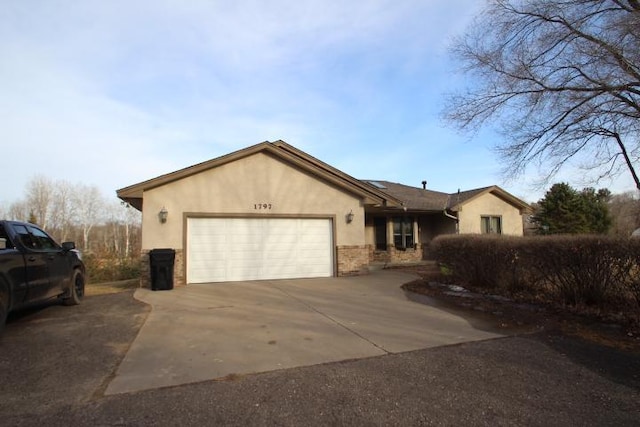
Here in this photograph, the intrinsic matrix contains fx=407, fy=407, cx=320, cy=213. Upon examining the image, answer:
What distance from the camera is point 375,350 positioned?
5.56 meters

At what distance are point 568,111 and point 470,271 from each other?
5.43 m

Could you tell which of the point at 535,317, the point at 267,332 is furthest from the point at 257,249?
the point at 535,317

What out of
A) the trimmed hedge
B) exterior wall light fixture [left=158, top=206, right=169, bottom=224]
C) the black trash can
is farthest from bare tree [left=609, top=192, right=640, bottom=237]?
exterior wall light fixture [left=158, top=206, right=169, bottom=224]

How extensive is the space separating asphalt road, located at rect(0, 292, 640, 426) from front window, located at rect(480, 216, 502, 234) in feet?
60.2

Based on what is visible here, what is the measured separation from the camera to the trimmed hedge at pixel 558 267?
6.95 m

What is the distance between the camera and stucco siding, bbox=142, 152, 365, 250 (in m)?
12.3

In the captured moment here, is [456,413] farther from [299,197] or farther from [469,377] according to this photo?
[299,197]

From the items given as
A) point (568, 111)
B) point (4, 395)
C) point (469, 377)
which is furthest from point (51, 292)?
point (568, 111)

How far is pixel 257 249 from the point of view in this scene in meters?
13.3

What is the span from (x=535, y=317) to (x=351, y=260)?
7555 mm

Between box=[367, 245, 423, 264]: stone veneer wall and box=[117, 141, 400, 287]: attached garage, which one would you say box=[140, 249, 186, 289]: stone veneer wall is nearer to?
box=[117, 141, 400, 287]: attached garage

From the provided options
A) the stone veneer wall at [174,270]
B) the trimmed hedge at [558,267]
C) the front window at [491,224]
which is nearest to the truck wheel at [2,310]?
the stone veneer wall at [174,270]

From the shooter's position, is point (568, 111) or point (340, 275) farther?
point (340, 275)

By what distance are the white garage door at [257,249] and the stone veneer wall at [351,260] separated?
0.35 metres
